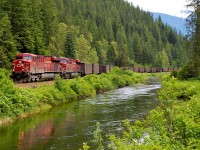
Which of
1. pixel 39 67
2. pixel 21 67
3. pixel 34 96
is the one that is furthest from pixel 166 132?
pixel 39 67

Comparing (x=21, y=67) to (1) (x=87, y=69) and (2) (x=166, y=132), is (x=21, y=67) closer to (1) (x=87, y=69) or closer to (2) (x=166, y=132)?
(1) (x=87, y=69)

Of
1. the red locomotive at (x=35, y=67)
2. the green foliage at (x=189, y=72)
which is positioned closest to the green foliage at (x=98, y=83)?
the red locomotive at (x=35, y=67)

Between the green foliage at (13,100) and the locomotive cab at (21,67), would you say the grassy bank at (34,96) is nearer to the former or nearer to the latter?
the green foliage at (13,100)

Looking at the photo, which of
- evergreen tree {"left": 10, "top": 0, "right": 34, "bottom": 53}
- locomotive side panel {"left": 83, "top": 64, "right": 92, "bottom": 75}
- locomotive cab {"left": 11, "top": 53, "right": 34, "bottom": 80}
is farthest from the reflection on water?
locomotive side panel {"left": 83, "top": 64, "right": 92, "bottom": 75}

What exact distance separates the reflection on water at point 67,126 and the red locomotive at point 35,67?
35.3ft

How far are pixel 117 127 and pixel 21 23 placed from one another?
136ft

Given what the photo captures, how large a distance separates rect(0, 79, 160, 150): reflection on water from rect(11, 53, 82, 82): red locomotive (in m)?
10.8

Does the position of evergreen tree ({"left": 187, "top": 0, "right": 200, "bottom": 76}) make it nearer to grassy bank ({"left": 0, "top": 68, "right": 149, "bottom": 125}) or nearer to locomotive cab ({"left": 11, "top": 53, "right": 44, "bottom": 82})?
grassy bank ({"left": 0, "top": 68, "right": 149, "bottom": 125})

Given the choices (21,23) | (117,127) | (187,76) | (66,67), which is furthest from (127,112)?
(21,23)

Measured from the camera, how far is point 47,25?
3036 inches

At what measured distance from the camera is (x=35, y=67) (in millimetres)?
43750

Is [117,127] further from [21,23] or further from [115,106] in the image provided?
[21,23]

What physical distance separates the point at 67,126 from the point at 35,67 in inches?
870

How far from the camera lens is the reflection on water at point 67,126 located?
18.2m
